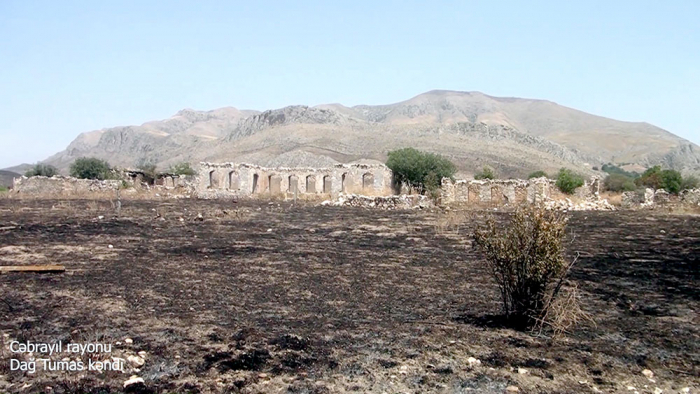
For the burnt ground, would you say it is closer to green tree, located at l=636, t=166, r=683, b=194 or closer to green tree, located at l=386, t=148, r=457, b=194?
green tree, located at l=386, t=148, r=457, b=194

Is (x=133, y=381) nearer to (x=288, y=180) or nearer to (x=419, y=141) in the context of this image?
(x=288, y=180)

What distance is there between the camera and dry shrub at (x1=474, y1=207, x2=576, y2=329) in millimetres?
5770

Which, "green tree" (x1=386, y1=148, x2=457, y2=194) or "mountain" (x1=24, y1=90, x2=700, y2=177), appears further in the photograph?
"mountain" (x1=24, y1=90, x2=700, y2=177)

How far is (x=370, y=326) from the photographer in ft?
19.6

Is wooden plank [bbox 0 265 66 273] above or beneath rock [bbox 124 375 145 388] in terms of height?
above

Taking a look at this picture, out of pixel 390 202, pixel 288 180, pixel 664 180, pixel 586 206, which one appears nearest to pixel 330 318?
pixel 390 202

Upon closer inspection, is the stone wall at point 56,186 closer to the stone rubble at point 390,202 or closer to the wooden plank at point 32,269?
the stone rubble at point 390,202

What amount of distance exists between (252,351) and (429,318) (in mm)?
2282

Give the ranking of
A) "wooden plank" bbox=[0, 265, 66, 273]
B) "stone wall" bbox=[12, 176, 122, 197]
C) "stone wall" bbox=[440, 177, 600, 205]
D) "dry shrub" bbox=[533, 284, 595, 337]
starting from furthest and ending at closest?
"stone wall" bbox=[12, 176, 122, 197] → "stone wall" bbox=[440, 177, 600, 205] → "wooden plank" bbox=[0, 265, 66, 273] → "dry shrub" bbox=[533, 284, 595, 337]

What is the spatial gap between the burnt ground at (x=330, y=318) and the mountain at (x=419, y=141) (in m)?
51.4

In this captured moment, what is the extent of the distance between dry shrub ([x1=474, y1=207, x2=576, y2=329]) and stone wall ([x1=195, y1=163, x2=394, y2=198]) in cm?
3005

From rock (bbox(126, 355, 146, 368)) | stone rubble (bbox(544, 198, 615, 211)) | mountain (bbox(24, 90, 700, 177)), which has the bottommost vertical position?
rock (bbox(126, 355, 146, 368))

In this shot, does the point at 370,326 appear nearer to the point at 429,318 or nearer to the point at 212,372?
the point at 429,318

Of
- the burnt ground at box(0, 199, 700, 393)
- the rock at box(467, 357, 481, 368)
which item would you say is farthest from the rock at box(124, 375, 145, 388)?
the rock at box(467, 357, 481, 368)
